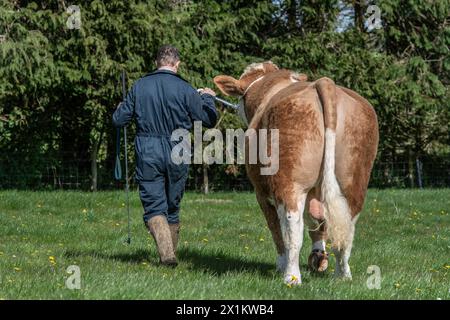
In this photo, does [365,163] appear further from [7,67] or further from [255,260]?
[7,67]

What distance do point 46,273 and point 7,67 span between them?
8.58 m

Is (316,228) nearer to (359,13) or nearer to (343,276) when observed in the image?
(343,276)

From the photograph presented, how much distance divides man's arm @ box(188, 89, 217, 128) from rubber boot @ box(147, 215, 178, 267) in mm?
976

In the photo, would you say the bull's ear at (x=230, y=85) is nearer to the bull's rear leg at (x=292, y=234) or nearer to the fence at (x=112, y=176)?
the bull's rear leg at (x=292, y=234)

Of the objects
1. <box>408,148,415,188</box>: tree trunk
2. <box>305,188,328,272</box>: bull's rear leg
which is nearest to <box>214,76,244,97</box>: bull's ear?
<box>305,188,328,272</box>: bull's rear leg

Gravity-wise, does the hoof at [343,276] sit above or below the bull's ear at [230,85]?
below

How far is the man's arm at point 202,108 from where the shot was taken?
6848 millimetres

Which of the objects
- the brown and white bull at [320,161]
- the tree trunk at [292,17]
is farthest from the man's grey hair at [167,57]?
the tree trunk at [292,17]

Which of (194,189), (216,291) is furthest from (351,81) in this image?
(216,291)

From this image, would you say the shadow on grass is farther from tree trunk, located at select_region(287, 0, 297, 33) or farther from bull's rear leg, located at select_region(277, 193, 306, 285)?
tree trunk, located at select_region(287, 0, 297, 33)

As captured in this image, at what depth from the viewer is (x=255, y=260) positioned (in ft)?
25.0

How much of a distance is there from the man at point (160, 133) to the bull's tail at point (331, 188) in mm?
1532

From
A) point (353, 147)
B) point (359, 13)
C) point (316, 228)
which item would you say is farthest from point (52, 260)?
point (359, 13)
